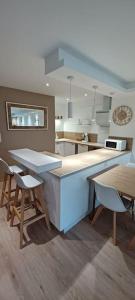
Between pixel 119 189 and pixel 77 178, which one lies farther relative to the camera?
pixel 77 178

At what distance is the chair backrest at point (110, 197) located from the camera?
1.56 meters

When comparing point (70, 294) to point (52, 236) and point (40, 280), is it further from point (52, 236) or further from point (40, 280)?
point (52, 236)

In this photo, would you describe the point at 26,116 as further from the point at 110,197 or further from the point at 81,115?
the point at 110,197

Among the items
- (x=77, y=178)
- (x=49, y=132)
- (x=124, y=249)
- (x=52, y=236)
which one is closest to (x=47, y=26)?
(x=77, y=178)

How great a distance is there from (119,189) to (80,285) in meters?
0.99

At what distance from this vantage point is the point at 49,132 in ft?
14.0

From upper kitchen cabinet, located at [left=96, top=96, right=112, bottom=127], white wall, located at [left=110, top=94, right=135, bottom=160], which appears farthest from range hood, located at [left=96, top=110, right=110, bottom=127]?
white wall, located at [left=110, top=94, right=135, bottom=160]

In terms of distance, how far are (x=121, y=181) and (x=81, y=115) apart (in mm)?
3573

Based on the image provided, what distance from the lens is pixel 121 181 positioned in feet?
Result: 6.13

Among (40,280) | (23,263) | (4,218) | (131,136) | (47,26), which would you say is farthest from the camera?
(131,136)

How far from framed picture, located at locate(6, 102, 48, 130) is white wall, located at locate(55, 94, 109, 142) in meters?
1.15

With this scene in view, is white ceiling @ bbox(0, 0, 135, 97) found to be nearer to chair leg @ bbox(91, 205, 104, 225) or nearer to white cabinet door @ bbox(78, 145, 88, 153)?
chair leg @ bbox(91, 205, 104, 225)

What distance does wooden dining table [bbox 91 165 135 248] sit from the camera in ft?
5.34

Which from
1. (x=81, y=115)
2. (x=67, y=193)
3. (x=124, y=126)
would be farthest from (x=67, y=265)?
(x=81, y=115)
